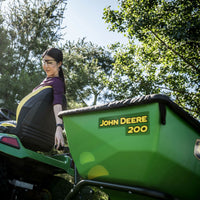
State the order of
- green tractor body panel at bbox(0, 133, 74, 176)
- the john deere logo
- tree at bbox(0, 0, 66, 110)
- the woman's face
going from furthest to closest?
tree at bbox(0, 0, 66, 110), the woman's face, green tractor body panel at bbox(0, 133, 74, 176), the john deere logo

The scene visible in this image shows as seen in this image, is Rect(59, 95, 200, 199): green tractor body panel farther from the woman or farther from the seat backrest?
the seat backrest

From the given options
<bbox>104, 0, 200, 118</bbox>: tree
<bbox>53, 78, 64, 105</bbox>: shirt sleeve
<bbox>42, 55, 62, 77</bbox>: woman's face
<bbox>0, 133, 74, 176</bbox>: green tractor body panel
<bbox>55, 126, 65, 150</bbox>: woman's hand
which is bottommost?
<bbox>0, 133, 74, 176</bbox>: green tractor body panel

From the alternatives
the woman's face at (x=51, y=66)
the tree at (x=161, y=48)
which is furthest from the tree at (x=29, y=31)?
the woman's face at (x=51, y=66)

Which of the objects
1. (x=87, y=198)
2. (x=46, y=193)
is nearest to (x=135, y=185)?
(x=46, y=193)

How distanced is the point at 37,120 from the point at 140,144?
50.7 inches

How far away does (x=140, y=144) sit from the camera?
135cm

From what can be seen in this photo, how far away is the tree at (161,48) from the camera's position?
617 centimetres

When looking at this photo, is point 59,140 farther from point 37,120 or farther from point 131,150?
point 131,150

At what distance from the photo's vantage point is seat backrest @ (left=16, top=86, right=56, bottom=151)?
87.8 inches

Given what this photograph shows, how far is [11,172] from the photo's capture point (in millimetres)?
2219

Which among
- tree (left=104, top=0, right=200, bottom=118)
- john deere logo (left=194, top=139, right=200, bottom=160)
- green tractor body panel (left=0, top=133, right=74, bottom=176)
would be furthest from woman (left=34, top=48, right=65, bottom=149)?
tree (left=104, top=0, right=200, bottom=118)

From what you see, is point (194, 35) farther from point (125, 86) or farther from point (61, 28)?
point (61, 28)

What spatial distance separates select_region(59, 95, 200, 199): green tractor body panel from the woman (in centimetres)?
37

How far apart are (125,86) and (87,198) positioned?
529 centimetres
